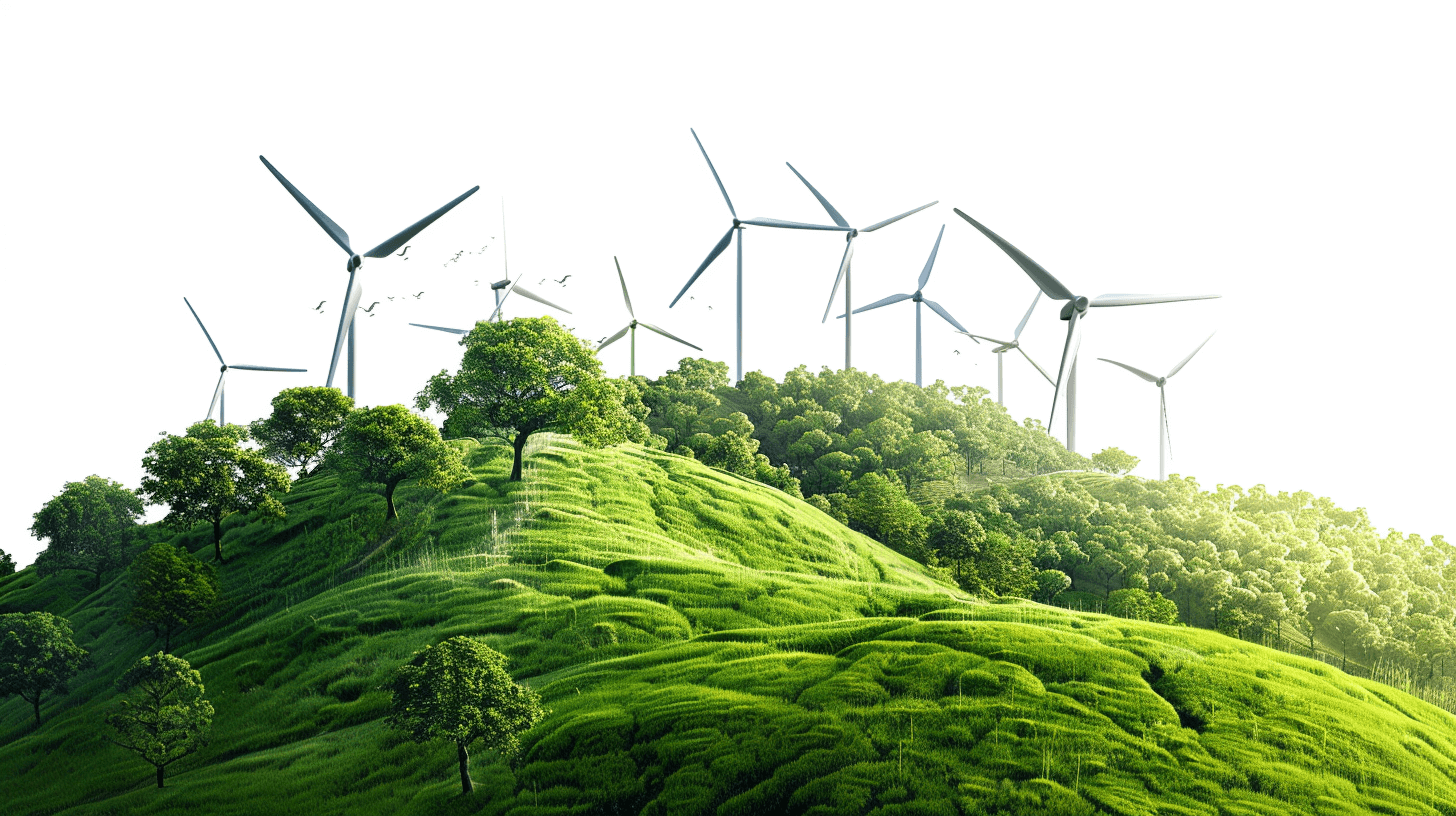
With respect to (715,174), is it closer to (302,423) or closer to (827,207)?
(827,207)

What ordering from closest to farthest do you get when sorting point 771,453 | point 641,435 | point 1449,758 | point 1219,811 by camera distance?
point 1219,811, point 1449,758, point 641,435, point 771,453

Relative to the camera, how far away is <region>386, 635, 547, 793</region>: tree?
36.3 metres

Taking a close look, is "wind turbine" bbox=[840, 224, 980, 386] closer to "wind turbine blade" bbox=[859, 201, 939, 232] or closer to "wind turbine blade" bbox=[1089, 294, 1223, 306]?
"wind turbine blade" bbox=[859, 201, 939, 232]

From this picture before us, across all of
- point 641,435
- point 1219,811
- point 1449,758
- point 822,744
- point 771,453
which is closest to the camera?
point 1219,811

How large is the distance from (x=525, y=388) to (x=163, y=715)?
115 ft

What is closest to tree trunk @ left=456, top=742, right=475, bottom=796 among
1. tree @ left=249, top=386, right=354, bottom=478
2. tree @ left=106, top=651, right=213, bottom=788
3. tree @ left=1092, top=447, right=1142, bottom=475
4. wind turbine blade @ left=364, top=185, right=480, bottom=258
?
tree @ left=106, top=651, right=213, bottom=788

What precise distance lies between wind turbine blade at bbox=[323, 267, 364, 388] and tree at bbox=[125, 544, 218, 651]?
80.2 ft

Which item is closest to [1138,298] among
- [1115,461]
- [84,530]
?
[1115,461]

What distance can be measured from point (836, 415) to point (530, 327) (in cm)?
5950

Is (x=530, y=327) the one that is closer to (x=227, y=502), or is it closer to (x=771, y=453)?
(x=227, y=502)

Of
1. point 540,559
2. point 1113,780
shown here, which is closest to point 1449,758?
point 1113,780

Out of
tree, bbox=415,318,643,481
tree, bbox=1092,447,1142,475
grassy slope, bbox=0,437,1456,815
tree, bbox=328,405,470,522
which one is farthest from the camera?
tree, bbox=1092,447,1142,475

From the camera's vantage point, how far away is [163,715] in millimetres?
45094

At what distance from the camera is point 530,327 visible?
74.8 meters
